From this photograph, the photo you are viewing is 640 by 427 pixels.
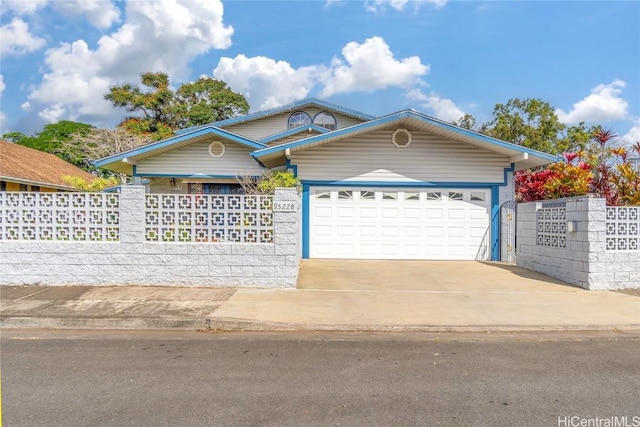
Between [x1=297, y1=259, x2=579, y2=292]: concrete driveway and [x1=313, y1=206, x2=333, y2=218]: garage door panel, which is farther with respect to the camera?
[x1=313, y1=206, x2=333, y2=218]: garage door panel

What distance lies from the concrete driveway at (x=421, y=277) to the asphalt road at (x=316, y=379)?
3.13m

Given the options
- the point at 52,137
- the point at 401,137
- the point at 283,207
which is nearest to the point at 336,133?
the point at 401,137

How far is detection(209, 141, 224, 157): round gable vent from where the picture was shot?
1557 centimetres

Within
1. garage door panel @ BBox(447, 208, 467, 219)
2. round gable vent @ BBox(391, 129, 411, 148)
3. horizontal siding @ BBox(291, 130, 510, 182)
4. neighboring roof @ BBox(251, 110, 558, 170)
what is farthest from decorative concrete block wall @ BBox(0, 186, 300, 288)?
garage door panel @ BBox(447, 208, 467, 219)

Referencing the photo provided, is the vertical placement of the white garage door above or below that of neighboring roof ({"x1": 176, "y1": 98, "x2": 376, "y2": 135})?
below

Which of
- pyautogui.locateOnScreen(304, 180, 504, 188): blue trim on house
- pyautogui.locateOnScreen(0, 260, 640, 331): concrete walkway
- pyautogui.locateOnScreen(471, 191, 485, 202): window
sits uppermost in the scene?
pyautogui.locateOnScreen(304, 180, 504, 188): blue trim on house

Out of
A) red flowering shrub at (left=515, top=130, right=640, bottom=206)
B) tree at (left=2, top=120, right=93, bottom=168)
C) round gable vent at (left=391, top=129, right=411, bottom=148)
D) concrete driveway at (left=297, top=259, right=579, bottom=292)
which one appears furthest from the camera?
tree at (left=2, top=120, right=93, bottom=168)

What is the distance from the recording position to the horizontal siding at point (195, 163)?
1555 centimetres

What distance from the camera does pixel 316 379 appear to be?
186 inches

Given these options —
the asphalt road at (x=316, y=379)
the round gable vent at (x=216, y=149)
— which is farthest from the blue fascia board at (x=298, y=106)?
the asphalt road at (x=316, y=379)

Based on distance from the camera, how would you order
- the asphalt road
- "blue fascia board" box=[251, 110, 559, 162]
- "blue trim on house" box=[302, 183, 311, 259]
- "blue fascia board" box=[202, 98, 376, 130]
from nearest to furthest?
1. the asphalt road
2. "blue fascia board" box=[251, 110, 559, 162]
3. "blue trim on house" box=[302, 183, 311, 259]
4. "blue fascia board" box=[202, 98, 376, 130]

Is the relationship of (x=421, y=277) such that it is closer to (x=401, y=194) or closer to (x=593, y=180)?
(x=401, y=194)

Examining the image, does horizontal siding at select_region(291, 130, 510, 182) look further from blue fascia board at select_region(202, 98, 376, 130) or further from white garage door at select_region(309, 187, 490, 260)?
blue fascia board at select_region(202, 98, 376, 130)

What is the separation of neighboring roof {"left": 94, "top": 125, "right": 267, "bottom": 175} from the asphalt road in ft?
29.6
